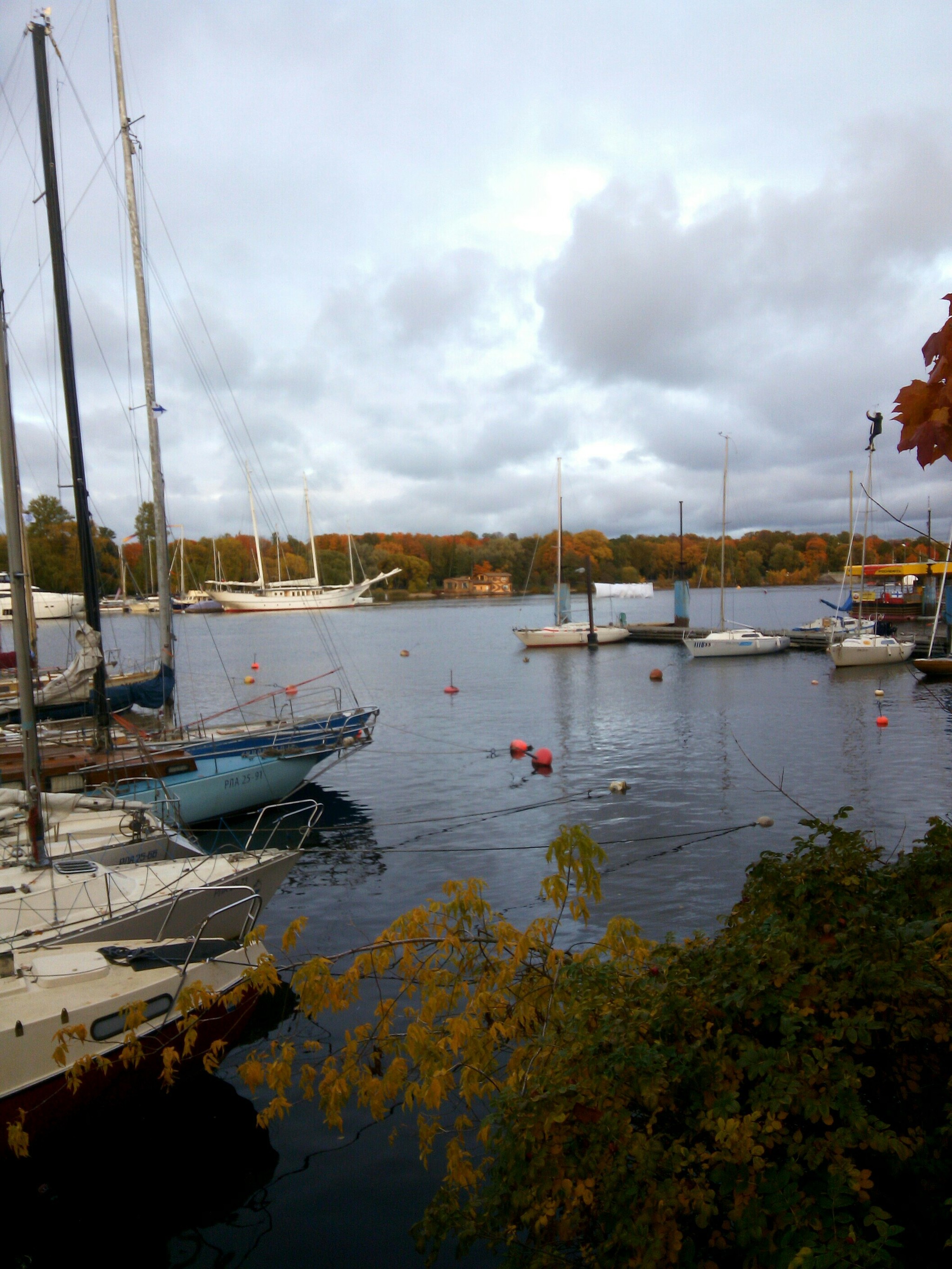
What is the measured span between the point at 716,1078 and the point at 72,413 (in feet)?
64.9

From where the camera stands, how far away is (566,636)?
6500cm

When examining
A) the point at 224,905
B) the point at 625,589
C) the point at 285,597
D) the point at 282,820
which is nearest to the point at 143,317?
the point at 282,820

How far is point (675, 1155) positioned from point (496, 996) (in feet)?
5.13

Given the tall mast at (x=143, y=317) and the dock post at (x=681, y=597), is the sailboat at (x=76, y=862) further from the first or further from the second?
the dock post at (x=681, y=597)

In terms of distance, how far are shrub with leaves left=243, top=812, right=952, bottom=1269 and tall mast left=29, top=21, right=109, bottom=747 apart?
15944mm

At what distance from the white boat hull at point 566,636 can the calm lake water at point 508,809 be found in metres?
7.85

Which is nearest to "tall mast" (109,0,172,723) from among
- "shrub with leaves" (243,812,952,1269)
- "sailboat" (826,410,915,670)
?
"shrub with leaves" (243,812,952,1269)

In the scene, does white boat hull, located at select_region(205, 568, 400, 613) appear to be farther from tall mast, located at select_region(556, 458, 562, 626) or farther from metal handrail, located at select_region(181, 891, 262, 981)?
metal handrail, located at select_region(181, 891, 262, 981)

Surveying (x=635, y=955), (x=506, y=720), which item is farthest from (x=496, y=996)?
(x=506, y=720)

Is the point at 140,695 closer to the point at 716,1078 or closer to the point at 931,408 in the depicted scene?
the point at 716,1078

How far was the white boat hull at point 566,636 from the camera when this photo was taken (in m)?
64.2

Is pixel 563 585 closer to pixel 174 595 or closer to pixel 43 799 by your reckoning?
pixel 43 799

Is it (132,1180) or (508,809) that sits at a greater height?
(132,1180)

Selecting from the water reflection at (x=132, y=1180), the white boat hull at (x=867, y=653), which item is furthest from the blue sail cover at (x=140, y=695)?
the white boat hull at (x=867, y=653)
